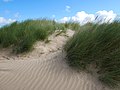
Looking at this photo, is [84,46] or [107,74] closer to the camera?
[107,74]

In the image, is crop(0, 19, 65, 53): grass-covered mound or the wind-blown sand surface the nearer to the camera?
the wind-blown sand surface

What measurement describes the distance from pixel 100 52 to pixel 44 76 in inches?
56.5

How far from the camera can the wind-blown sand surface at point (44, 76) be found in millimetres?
6082

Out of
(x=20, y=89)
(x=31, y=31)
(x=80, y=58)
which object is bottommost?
(x=20, y=89)

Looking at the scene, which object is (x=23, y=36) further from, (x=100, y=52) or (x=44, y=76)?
(x=100, y=52)

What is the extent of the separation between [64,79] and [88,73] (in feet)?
1.90

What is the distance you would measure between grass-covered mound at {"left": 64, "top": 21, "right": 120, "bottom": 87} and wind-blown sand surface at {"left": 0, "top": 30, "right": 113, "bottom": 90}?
0.22 meters

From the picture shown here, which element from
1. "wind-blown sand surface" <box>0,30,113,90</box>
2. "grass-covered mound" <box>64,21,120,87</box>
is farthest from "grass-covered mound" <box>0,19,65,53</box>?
"grass-covered mound" <box>64,21,120,87</box>

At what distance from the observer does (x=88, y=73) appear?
6.40 metres

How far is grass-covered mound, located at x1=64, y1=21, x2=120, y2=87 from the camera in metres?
6.19

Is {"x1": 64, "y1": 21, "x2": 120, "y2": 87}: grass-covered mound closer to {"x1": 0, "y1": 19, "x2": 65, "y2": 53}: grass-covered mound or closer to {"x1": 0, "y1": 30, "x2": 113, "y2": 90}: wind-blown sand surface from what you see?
{"x1": 0, "y1": 30, "x2": 113, "y2": 90}: wind-blown sand surface

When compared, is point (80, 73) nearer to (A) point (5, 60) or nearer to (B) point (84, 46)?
(B) point (84, 46)

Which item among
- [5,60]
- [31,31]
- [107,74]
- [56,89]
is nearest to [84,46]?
[107,74]

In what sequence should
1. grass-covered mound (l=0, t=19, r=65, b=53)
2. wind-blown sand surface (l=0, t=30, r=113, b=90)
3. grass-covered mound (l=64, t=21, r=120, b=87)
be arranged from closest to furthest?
wind-blown sand surface (l=0, t=30, r=113, b=90) → grass-covered mound (l=64, t=21, r=120, b=87) → grass-covered mound (l=0, t=19, r=65, b=53)
